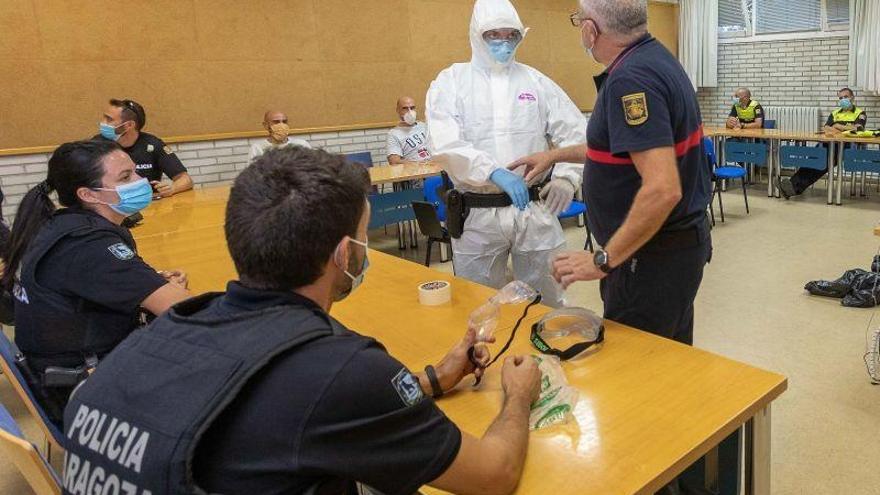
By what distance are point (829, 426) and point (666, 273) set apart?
1.40 m

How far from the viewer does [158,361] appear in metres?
0.88

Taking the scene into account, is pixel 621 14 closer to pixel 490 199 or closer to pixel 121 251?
pixel 490 199

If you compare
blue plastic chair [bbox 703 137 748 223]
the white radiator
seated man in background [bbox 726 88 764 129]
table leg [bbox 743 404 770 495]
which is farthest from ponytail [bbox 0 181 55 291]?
the white radiator

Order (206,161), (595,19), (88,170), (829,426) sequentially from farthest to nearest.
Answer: (206,161) < (829,426) < (88,170) < (595,19)

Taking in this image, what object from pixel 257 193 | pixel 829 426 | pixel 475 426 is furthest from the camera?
pixel 829 426

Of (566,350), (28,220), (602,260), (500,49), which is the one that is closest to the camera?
(566,350)

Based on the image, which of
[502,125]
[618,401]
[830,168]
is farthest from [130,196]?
[830,168]

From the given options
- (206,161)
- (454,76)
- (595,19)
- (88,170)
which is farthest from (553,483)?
(206,161)

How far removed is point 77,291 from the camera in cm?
176

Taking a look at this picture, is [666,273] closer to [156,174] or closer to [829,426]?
[829,426]

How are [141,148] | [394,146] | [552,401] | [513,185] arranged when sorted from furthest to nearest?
1. [394,146]
2. [141,148]
3. [513,185]
4. [552,401]

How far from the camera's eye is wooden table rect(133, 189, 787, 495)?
1103 millimetres

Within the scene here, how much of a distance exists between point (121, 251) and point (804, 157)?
682 centimetres

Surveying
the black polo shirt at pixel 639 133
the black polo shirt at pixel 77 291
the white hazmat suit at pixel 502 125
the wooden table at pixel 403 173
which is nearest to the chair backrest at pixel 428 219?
the wooden table at pixel 403 173
